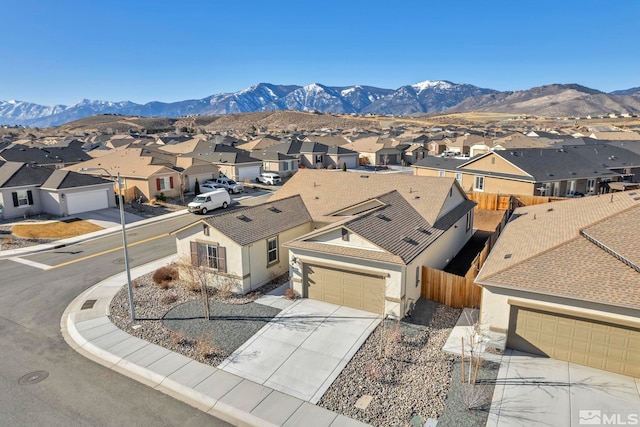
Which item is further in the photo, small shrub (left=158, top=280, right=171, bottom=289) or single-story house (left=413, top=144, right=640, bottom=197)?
single-story house (left=413, top=144, right=640, bottom=197)

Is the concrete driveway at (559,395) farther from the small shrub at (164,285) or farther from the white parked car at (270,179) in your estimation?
the white parked car at (270,179)

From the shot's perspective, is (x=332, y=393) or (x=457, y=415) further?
(x=332, y=393)

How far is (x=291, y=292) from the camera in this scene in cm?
1975

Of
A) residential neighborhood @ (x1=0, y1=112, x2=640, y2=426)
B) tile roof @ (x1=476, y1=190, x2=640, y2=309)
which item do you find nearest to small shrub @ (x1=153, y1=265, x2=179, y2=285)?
residential neighborhood @ (x1=0, y1=112, x2=640, y2=426)

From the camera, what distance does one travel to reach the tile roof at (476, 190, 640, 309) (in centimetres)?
1335

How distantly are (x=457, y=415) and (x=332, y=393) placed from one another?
379 centimetres

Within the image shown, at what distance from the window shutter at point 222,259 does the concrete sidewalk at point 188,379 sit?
547 centimetres

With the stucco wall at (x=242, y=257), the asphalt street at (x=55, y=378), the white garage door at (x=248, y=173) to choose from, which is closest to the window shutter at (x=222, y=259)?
the stucco wall at (x=242, y=257)

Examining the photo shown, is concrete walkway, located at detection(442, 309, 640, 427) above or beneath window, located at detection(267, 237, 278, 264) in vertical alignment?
beneath

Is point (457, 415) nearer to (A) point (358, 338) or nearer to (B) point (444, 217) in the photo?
(A) point (358, 338)

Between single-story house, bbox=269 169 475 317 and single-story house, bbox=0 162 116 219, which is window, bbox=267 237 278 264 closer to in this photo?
single-story house, bbox=269 169 475 317

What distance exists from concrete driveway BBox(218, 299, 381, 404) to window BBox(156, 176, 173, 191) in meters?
31.4

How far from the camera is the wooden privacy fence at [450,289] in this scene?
716 inches

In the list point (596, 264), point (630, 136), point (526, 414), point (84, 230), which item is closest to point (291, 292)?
point (526, 414)
